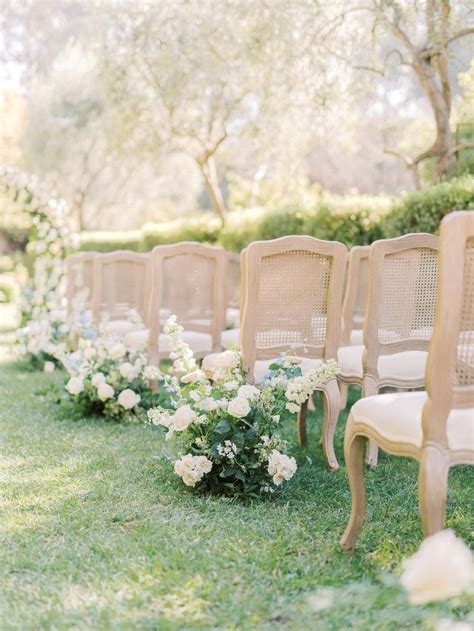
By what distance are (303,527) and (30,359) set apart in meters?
5.54

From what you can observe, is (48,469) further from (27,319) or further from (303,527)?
(27,319)

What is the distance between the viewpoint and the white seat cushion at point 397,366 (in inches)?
169

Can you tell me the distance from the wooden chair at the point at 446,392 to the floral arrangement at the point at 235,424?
3.24 ft

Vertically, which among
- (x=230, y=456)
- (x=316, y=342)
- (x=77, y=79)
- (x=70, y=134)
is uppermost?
(x=77, y=79)

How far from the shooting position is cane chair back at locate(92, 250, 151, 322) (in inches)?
279

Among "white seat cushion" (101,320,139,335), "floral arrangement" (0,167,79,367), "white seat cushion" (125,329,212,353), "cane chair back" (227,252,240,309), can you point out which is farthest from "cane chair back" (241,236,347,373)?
"floral arrangement" (0,167,79,367)

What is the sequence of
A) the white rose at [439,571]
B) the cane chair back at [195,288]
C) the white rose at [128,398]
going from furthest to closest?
the cane chair back at [195,288] < the white rose at [128,398] < the white rose at [439,571]

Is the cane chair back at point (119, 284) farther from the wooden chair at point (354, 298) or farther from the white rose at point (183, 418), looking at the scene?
the white rose at point (183, 418)

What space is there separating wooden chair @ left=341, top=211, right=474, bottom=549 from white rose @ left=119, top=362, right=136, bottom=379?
9.87ft

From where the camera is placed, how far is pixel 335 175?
25656mm

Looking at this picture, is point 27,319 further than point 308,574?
Yes

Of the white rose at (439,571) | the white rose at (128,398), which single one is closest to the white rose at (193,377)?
the white rose at (128,398)

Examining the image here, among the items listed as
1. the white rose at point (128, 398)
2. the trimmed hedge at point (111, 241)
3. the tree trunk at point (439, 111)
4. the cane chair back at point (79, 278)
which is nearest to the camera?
the white rose at point (128, 398)

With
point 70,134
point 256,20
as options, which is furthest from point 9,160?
point 256,20
